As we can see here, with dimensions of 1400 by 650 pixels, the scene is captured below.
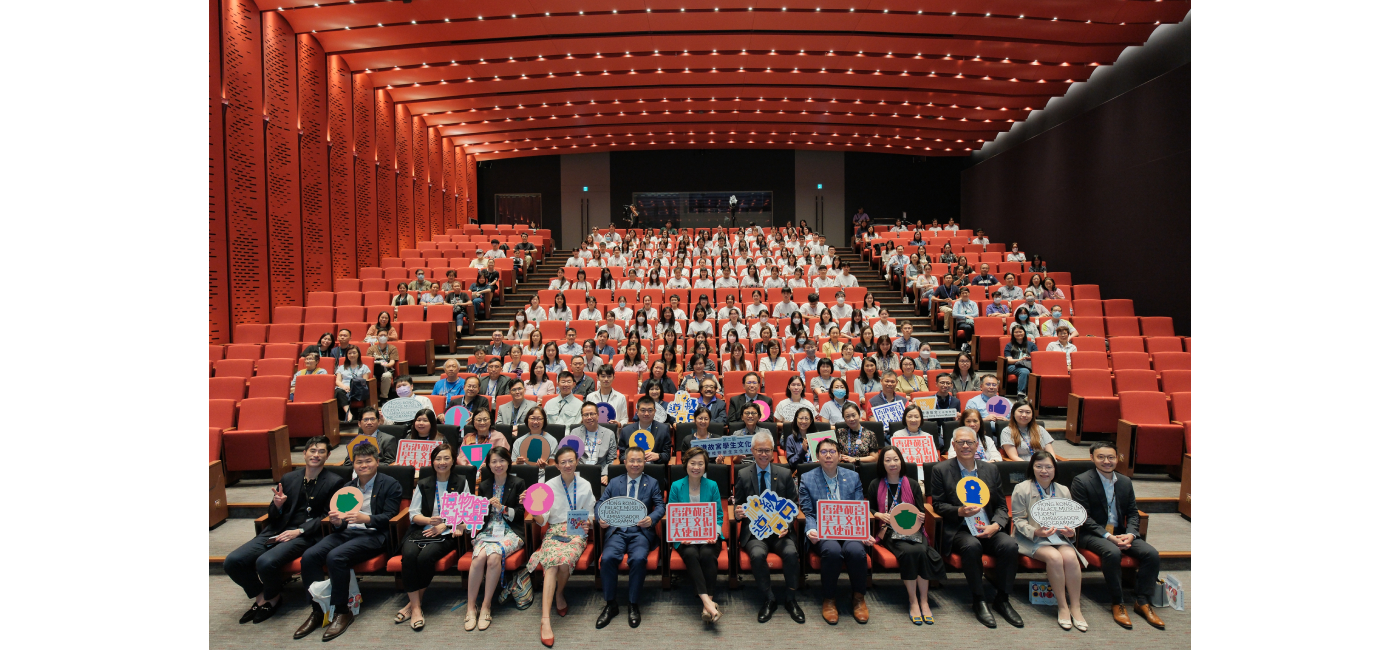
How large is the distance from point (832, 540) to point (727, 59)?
331 inches

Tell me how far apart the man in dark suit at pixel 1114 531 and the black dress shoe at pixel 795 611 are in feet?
5.12

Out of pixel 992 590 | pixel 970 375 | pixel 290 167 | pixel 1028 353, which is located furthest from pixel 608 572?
pixel 290 167

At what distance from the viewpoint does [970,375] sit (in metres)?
5.82

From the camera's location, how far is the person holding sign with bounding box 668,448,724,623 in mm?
3561

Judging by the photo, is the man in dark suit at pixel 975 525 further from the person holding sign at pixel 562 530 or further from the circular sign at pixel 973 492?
the person holding sign at pixel 562 530

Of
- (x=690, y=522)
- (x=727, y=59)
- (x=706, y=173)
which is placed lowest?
(x=690, y=522)

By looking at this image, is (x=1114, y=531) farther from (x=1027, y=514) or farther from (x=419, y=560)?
(x=419, y=560)

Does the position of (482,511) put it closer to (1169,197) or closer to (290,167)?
(290,167)

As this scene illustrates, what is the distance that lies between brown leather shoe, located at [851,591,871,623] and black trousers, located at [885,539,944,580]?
246mm

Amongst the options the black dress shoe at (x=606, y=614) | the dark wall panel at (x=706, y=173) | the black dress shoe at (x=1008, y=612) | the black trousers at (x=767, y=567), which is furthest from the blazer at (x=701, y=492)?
the dark wall panel at (x=706, y=173)

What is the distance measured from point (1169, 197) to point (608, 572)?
8405 mm

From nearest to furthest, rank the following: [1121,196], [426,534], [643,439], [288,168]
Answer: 1. [426,534]
2. [643,439]
3. [288,168]
4. [1121,196]

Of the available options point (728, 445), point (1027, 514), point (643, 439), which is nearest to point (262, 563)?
point (643, 439)

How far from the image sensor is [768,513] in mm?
3682
